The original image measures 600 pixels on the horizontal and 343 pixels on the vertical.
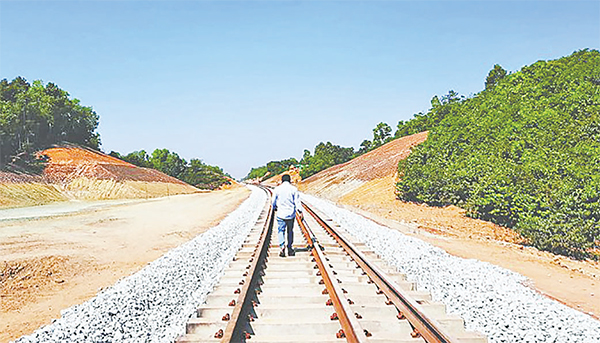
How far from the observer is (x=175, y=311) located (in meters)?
6.77

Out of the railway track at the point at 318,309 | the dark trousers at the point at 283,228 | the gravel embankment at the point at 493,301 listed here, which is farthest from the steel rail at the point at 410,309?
the dark trousers at the point at 283,228

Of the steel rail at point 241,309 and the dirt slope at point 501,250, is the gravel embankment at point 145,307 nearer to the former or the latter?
the steel rail at point 241,309

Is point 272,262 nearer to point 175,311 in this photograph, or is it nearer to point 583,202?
point 175,311

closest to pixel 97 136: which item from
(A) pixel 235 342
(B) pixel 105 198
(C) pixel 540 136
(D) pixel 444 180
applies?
(B) pixel 105 198

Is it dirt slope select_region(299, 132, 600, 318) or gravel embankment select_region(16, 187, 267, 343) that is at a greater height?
gravel embankment select_region(16, 187, 267, 343)

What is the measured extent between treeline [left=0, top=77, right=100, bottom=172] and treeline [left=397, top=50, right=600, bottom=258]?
142ft

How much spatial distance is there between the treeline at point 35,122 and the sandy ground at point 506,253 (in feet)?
144

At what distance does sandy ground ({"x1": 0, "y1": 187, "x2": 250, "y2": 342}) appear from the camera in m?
8.21

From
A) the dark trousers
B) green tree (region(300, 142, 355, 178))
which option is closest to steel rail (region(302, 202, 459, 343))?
the dark trousers

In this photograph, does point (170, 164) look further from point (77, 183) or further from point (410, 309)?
point (410, 309)

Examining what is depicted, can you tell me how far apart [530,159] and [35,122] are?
69409 millimetres

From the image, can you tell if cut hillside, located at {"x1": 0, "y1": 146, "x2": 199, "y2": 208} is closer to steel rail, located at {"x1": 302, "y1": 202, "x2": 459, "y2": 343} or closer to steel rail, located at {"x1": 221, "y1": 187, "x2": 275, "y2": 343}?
steel rail, located at {"x1": 221, "y1": 187, "x2": 275, "y2": 343}

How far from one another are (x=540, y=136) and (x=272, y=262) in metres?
14.6

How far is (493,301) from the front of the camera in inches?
282
